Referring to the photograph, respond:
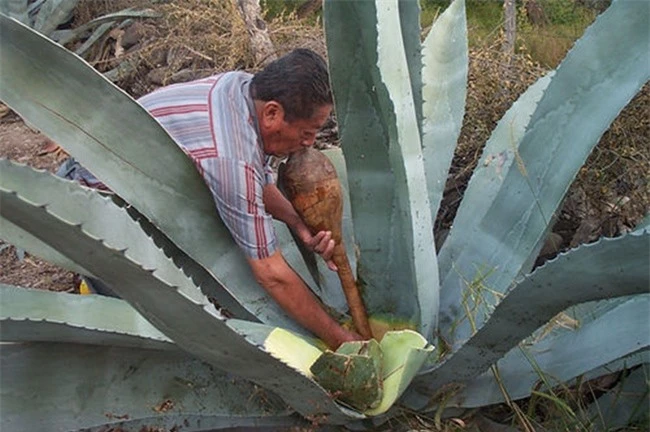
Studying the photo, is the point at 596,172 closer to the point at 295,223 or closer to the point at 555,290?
the point at 295,223

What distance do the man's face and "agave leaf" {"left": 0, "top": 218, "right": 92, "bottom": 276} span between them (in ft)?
1.57

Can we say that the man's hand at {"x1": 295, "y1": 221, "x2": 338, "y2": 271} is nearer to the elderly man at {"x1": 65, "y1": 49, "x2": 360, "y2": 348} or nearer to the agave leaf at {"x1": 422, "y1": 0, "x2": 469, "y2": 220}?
the elderly man at {"x1": 65, "y1": 49, "x2": 360, "y2": 348}

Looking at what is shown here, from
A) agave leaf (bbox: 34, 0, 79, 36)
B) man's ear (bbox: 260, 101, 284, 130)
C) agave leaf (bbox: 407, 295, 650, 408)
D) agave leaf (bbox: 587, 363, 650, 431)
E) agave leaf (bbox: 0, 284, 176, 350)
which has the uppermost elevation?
man's ear (bbox: 260, 101, 284, 130)

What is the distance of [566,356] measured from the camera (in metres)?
1.66

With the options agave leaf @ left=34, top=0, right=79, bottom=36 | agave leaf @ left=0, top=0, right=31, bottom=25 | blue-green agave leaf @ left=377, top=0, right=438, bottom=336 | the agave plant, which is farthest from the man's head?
agave leaf @ left=0, top=0, right=31, bottom=25

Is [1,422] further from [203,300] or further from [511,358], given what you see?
[511,358]

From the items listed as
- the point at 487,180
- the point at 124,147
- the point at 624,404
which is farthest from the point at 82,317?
the point at 624,404

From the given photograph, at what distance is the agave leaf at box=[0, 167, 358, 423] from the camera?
117 cm

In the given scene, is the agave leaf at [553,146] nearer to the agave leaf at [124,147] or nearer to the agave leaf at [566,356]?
the agave leaf at [566,356]

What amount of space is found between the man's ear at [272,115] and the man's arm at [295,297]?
0.29m

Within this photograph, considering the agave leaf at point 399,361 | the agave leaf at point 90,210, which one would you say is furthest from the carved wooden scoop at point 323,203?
the agave leaf at point 90,210

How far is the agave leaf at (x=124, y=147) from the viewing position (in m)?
1.65

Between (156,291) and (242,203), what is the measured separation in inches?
19.7

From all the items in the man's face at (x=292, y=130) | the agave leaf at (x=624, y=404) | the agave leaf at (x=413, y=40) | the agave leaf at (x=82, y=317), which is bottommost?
the agave leaf at (x=624, y=404)
